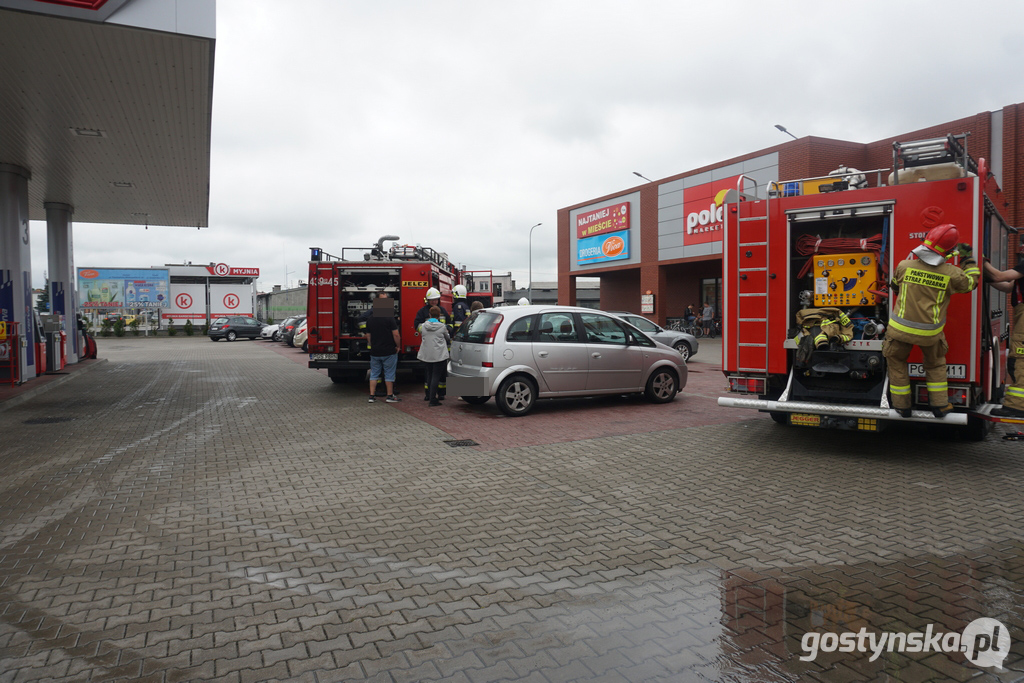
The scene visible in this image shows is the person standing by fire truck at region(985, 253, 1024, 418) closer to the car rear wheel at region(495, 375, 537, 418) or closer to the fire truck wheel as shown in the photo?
the car rear wheel at region(495, 375, 537, 418)

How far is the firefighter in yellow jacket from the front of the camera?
19.5 ft

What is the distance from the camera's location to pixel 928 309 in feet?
19.8

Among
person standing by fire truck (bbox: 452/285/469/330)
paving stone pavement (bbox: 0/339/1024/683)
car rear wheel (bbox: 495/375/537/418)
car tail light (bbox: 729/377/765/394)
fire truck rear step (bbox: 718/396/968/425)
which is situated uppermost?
person standing by fire truck (bbox: 452/285/469/330)

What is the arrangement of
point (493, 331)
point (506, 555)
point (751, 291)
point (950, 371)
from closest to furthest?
point (506, 555) → point (950, 371) → point (751, 291) → point (493, 331)

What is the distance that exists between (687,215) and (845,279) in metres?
23.6

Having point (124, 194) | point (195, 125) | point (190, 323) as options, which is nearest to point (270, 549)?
point (195, 125)

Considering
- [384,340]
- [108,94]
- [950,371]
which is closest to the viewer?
[950,371]

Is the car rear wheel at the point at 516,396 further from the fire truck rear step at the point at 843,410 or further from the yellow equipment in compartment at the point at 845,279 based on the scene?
the yellow equipment in compartment at the point at 845,279

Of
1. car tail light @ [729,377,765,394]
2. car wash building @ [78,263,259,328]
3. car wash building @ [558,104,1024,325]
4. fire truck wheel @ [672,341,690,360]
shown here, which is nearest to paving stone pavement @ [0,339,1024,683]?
car tail light @ [729,377,765,394]

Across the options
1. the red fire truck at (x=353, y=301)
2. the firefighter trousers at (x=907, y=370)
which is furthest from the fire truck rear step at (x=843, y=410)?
the red fire truck at (x=353, y=301)

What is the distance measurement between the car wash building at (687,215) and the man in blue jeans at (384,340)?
12270 mm

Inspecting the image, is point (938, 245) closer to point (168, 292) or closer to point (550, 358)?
point (550, 358)

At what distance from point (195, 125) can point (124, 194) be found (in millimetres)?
7845

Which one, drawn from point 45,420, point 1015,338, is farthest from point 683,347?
point 45,420
